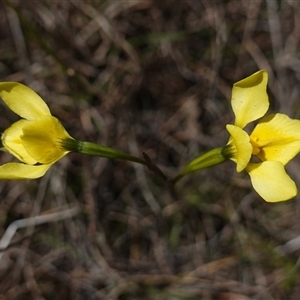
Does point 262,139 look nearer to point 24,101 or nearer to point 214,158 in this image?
point 214,158

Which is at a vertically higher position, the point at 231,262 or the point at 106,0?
the point at 106,0

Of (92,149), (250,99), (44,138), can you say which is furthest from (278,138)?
(44,138)

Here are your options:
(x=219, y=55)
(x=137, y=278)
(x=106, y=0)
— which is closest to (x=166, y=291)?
(x=137, y=278)

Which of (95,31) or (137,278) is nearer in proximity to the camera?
(137,278)

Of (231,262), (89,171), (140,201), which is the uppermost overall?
(89,171)

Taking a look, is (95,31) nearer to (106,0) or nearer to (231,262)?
(106,0)

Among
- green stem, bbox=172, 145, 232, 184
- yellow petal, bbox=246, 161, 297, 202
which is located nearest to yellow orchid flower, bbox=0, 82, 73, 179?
green stem, bbox=172, 145, 232, 184

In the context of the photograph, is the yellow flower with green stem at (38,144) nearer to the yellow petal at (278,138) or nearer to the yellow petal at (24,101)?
the yellow petal at (24,101)

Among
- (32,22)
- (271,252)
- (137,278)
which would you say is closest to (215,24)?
(32,22)
